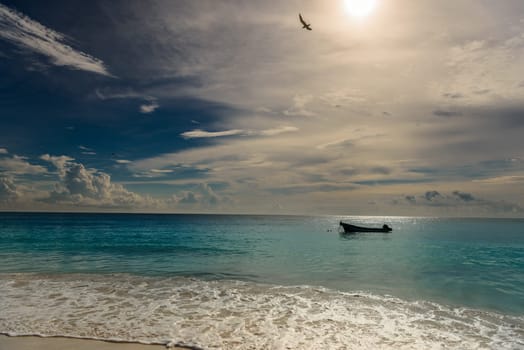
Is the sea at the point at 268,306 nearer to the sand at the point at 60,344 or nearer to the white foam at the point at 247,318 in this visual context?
the white foam at the point at 247,318

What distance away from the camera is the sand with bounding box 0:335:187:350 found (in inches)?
371

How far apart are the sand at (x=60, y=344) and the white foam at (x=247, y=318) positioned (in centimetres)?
37

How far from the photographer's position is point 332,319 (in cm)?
1260

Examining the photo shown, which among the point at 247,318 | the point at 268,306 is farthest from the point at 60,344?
the point at 268,306

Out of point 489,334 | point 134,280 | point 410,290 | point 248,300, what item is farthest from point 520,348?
point 134,280

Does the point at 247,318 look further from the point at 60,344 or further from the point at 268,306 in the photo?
the point at 60,344

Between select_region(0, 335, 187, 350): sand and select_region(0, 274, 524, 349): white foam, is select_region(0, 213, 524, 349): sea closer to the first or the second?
select_region(0, 274, 524, 349): white foam

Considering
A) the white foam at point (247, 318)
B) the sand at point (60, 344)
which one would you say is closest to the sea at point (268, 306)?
the white foam at point (247, 318)

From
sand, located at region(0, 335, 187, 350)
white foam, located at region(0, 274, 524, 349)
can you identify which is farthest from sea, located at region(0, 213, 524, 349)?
sand, located at region(0, 335, 187, 350)

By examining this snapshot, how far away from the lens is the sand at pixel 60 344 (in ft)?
30.9

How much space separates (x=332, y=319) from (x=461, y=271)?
1932cm

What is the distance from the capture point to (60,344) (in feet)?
31.6

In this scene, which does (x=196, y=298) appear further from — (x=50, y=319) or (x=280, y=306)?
(x=50, y=319)

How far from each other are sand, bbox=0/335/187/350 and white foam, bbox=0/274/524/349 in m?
0.37
